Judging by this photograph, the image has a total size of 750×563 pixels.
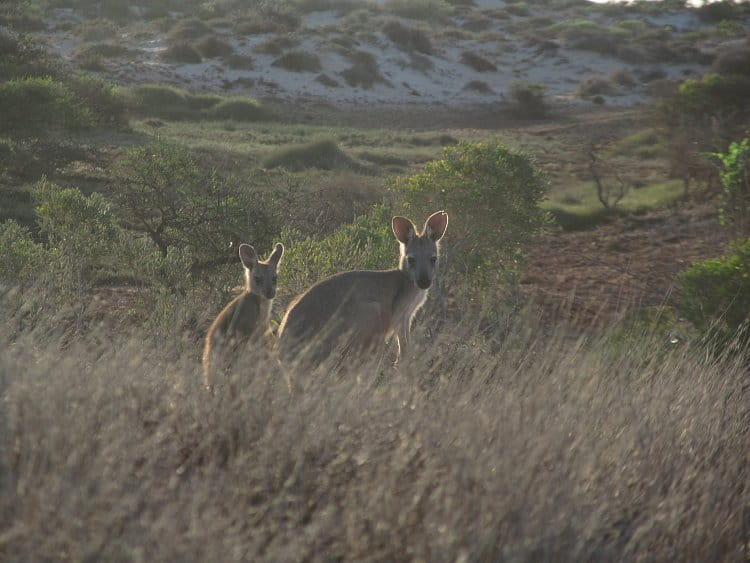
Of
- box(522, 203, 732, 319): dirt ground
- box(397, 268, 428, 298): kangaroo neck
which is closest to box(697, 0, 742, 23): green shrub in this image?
box(522, 203, 732, 319): dirt ground

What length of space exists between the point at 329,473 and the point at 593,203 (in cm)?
1997

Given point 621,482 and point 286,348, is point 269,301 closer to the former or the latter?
point 286,348

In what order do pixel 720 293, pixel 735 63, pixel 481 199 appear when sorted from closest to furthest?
pixel 720 293, pixel 481 199, pixel 735 63

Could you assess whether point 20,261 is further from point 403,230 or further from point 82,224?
point 403,230

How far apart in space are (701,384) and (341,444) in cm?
310

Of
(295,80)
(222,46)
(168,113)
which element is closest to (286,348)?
(168,113)

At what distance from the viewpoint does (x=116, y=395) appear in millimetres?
4082

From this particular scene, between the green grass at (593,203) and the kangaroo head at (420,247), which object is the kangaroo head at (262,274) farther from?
the green grass at (593,203)

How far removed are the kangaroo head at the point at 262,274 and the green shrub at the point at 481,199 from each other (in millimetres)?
4132

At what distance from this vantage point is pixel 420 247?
7398 millimetres

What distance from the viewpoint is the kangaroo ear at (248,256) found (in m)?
7.56

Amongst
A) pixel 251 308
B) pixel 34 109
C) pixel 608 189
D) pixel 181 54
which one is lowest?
pixel 608 189

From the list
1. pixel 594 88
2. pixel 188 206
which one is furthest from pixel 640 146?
pixel 188 206

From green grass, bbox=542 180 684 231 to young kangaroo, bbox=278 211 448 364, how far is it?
42.9ft
